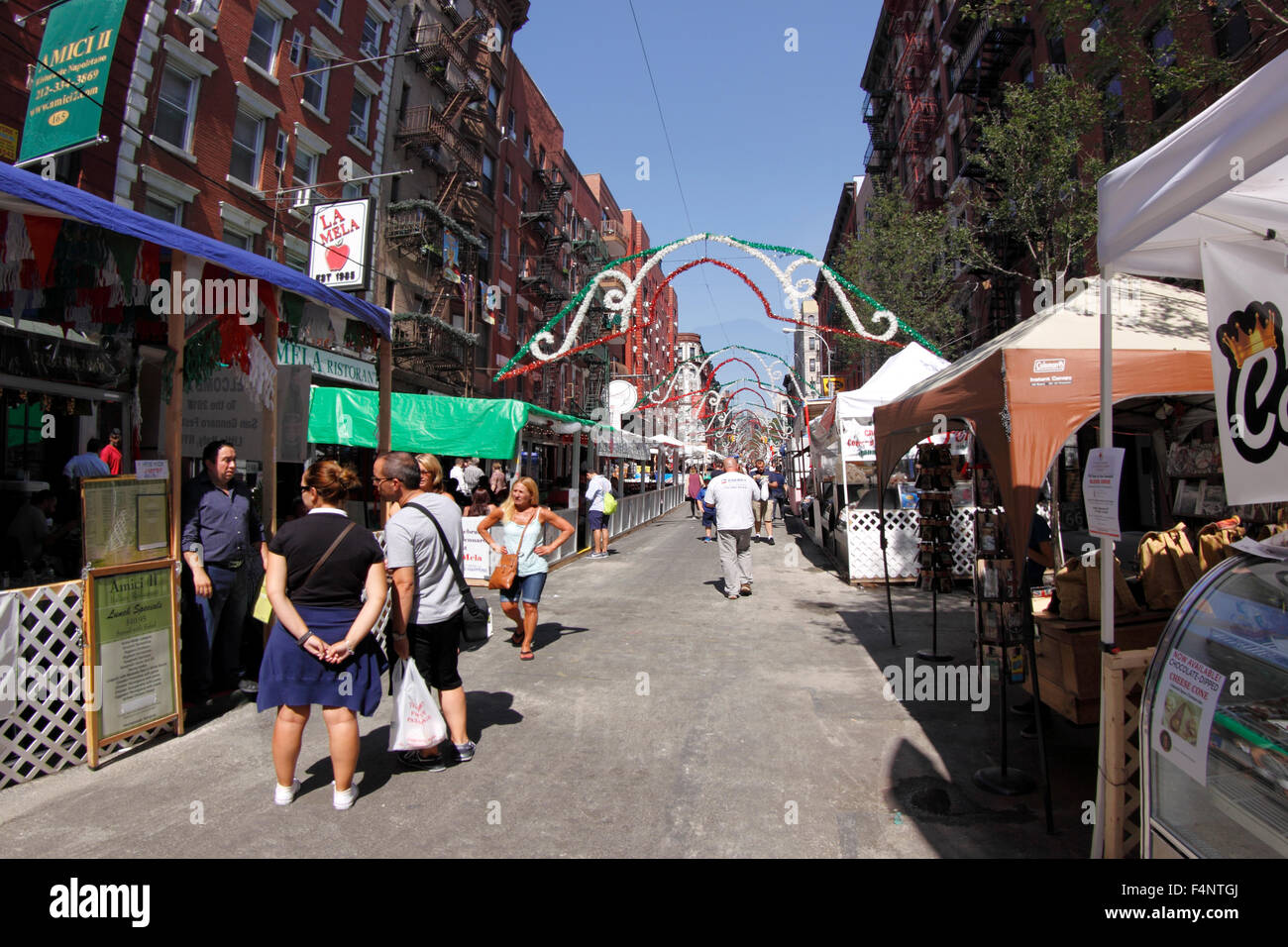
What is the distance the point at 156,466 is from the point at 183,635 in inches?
50.3

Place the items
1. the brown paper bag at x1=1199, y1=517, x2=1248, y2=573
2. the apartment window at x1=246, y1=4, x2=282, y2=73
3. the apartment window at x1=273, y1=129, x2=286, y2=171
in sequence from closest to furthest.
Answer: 1. the brown paper bag at x1=1199, y1=517, x2=1248, y2=573
2. the apartment window at x1=246, y1=4, x2=282, y2=73
3. the apartment window at x1=273, y1=129, x2=286, y2=171

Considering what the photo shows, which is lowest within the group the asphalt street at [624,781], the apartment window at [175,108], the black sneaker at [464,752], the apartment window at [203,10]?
the asphalt street at [624,781]

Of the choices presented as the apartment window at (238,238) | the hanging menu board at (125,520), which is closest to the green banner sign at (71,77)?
the apartment window at (238,238)

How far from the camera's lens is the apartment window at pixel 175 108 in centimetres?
1437

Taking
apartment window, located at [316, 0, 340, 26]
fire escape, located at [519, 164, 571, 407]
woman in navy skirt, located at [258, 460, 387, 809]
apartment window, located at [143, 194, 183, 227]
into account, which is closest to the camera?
woman in navy skirt, located at [258, 460, 387, 809]

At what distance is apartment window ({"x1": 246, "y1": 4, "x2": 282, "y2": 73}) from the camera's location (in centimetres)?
1681

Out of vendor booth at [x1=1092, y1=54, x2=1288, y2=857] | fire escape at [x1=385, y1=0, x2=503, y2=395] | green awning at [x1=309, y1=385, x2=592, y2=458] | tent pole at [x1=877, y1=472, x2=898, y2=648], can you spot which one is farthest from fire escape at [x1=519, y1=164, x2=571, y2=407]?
vendor booth at [x1=1092, y1=54, x2=1288, y2=857]

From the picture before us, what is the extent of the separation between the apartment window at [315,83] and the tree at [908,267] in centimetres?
1730

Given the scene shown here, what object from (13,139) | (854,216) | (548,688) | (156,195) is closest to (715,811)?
(548,688)

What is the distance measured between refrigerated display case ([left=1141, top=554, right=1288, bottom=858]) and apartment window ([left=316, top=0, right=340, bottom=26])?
76.4 feet

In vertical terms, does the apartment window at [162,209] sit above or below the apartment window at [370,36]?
below

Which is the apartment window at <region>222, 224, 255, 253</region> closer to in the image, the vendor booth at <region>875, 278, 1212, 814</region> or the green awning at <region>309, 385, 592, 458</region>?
the green awning at <region>309, 385, 592, 458</region>

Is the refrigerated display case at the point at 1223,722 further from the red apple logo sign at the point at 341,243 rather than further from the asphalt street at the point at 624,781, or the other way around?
the red apple logo sign at the point at 341,243

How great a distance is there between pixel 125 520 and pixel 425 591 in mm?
2123
